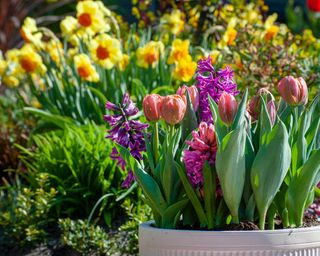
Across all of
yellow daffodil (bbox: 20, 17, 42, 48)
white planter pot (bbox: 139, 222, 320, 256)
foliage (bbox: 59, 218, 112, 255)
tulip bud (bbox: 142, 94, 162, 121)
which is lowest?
foliage (bbox: 59, 218, 112, 255)

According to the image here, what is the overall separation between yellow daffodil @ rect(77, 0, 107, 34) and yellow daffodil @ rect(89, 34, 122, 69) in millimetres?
292

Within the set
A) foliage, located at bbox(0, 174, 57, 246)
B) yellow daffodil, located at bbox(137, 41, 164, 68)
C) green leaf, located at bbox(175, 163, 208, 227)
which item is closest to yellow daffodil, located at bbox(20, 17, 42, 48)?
yellow daffodil, located at bbox(137, 41, 164, 68)

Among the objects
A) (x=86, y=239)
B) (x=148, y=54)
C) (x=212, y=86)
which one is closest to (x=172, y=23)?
(x=148, y=54)

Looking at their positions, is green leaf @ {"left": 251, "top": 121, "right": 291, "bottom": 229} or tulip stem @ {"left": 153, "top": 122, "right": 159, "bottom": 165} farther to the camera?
tulip stem @ {"left": 153, "top": 122, "right": 159, "bottom": 165}

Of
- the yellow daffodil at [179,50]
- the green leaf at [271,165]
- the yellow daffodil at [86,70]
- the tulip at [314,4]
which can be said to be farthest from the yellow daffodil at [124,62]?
the green leaf at [271,165]

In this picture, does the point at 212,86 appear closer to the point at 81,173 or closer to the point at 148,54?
the point at 81,173

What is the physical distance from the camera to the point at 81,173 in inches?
172

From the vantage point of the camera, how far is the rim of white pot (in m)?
2.24

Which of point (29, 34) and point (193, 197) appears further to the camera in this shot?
point (29, 34)

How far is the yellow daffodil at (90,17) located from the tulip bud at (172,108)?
3196 mm

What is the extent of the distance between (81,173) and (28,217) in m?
0.39

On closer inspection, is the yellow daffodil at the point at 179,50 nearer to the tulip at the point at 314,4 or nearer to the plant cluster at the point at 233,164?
the tulip at the point at 314,4

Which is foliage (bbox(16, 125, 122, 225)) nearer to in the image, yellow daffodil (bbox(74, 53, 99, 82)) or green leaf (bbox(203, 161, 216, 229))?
yellow daffodil (bbox(74, 53, 99, 82))

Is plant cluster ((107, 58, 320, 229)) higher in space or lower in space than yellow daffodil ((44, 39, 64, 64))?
higher
